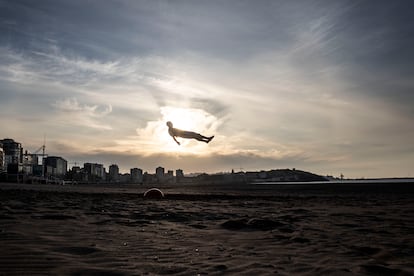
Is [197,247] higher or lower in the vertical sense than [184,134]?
lower

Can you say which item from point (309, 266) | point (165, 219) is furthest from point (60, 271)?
point (165, 219)

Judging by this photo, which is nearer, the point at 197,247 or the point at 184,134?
the point at 197,247

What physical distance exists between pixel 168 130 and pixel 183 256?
13120 millimetres

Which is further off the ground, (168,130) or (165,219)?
(168,130)

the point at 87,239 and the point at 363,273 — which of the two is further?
the point at 87,239

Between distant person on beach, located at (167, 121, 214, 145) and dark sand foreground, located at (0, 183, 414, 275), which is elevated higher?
distant person on beach, located at (167, 121, 214, 145)

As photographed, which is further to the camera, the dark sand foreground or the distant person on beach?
the distant person on beach

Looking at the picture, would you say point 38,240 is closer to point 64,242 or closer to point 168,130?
point 64,242

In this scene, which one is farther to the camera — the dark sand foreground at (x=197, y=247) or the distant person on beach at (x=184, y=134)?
the distant person on beach at (x=184, y=134)

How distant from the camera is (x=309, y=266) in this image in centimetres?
598

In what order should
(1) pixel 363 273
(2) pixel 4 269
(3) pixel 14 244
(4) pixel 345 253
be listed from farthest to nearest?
(4) pixel 345 253 → (3) pixel 14 244 → (1) pixel 363 273 → (2) pixel 4 269

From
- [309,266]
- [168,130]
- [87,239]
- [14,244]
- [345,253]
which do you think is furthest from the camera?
[168,130]

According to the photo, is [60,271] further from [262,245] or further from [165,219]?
[165,219]

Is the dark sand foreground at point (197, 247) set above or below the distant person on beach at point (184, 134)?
below
